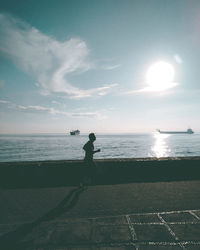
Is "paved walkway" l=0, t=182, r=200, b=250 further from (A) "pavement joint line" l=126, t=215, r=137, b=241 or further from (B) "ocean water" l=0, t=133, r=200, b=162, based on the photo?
(B) "ocean water" l=0, t=133, r=200, b=162

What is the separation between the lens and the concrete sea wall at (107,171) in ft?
18.7

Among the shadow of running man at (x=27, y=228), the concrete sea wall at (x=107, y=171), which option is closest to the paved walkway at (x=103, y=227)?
the shadow of running man at (x=27, y=228)

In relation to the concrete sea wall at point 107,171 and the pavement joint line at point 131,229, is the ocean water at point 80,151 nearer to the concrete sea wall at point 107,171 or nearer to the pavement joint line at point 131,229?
the concrete sea wall at point 107,171

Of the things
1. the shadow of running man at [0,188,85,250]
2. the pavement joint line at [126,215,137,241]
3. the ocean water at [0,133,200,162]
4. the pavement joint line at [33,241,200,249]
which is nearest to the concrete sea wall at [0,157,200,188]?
the shadow of running man at [0,188,85,250]

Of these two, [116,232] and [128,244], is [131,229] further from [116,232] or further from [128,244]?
[128,244]

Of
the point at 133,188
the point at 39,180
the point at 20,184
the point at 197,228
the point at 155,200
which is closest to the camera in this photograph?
the point at 197,228

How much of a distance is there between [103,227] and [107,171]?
341 centimetres

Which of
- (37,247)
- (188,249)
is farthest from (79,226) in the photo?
(188,249)

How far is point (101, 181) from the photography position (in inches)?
221

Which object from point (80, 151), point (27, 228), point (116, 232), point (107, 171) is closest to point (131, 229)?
point (116, 232)

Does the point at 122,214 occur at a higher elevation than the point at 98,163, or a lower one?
lower

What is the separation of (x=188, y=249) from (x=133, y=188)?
269 centimetres

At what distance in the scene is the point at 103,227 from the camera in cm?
275

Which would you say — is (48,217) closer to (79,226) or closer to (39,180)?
(79,226)
